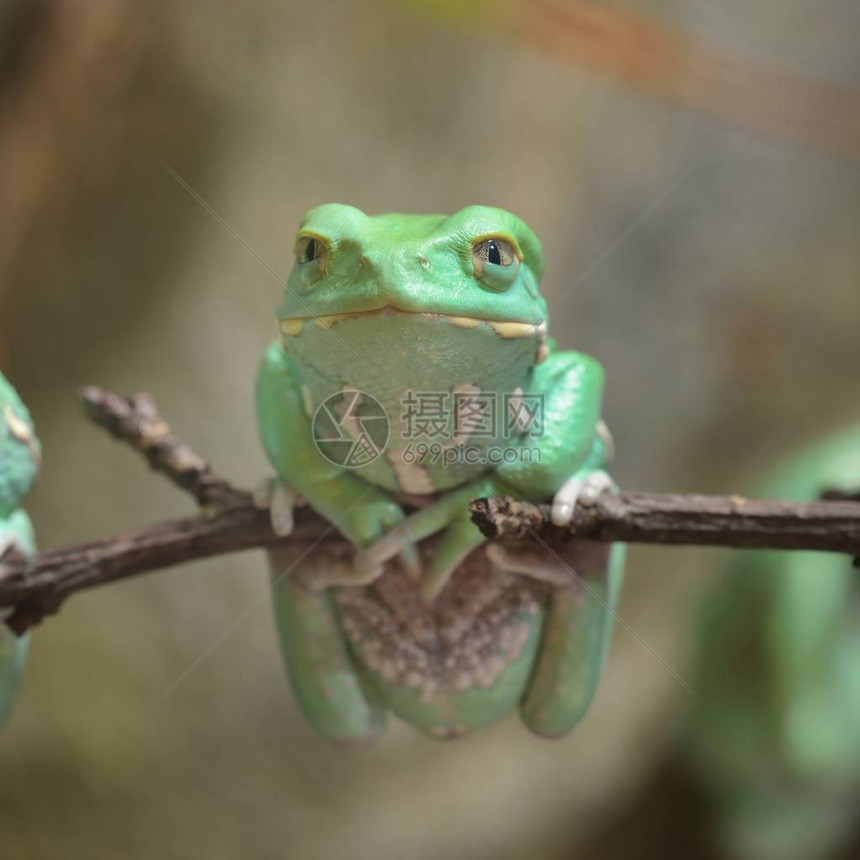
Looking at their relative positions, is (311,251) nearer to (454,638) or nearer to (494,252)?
(494,252)

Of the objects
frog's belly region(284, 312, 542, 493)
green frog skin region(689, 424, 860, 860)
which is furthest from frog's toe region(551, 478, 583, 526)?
green frog skin region(689, 424, 860, 860)

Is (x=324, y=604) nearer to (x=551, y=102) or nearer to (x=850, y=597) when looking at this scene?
(x=850, y=597)

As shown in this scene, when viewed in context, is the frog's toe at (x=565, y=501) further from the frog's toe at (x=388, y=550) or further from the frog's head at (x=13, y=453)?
the frog's head at (x=13, y=453)

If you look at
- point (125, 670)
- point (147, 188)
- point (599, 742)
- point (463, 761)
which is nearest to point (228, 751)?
point (125, 670)

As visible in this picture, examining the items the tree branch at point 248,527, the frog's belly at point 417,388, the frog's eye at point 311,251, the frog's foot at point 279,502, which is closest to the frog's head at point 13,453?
the tree branch at point 248,527

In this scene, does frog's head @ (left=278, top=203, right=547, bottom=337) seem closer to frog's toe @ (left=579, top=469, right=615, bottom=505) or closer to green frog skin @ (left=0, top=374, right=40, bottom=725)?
frog's toe @ (left=579, top=469, right=615, bottom=505)

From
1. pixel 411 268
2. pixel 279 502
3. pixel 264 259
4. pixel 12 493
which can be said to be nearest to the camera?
pixel 411 268

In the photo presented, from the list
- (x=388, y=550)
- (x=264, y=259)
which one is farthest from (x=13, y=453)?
(x=264, y=259)
